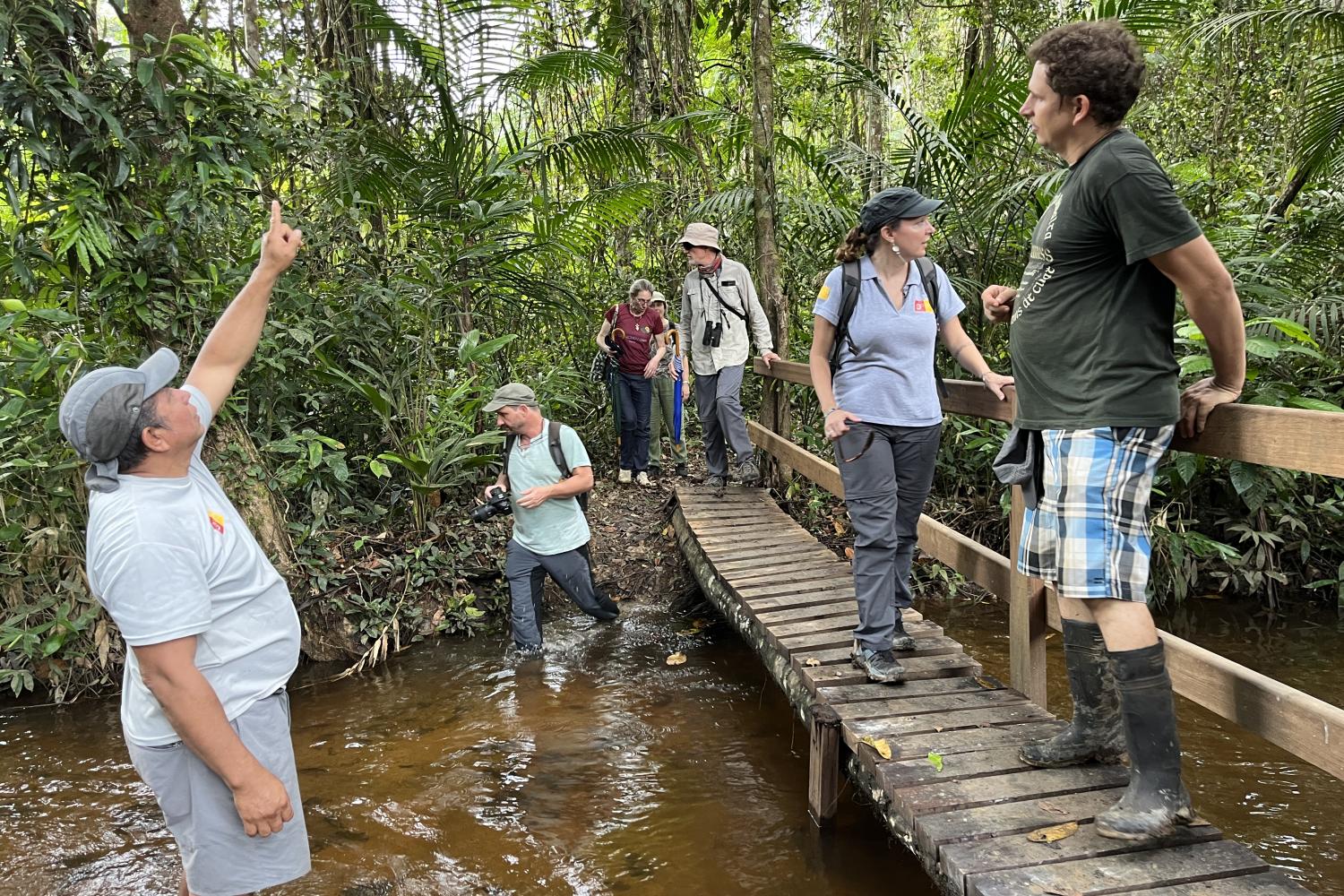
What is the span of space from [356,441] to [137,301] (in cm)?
207

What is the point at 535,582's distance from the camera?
5699 mm

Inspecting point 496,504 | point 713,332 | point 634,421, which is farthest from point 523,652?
point 634,421

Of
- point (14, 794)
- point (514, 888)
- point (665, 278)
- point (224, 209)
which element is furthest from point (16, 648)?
point (665, 278)

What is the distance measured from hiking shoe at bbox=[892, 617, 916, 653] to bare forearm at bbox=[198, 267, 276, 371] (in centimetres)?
278

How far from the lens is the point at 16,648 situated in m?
5.49

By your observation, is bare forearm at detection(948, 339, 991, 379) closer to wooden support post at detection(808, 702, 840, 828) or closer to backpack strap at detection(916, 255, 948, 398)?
backpack strap at detection(916, 255, 948, 398)

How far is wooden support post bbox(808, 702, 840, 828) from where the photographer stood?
3193mm

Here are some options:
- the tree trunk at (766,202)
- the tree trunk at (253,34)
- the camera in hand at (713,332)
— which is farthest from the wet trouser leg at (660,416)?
the tree trunk at (253,34)

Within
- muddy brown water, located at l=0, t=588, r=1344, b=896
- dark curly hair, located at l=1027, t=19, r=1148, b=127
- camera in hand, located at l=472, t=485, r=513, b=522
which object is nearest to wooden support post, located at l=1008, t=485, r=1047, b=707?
muddy brown water, located at l=0, t=588, r=1344, b=896

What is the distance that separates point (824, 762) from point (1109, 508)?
159cm

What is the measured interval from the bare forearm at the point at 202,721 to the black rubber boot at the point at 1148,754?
2.13 metres

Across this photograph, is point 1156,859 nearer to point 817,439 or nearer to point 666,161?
point 817,439

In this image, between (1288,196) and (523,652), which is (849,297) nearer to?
(523,652)

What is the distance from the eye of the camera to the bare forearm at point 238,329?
235cm
